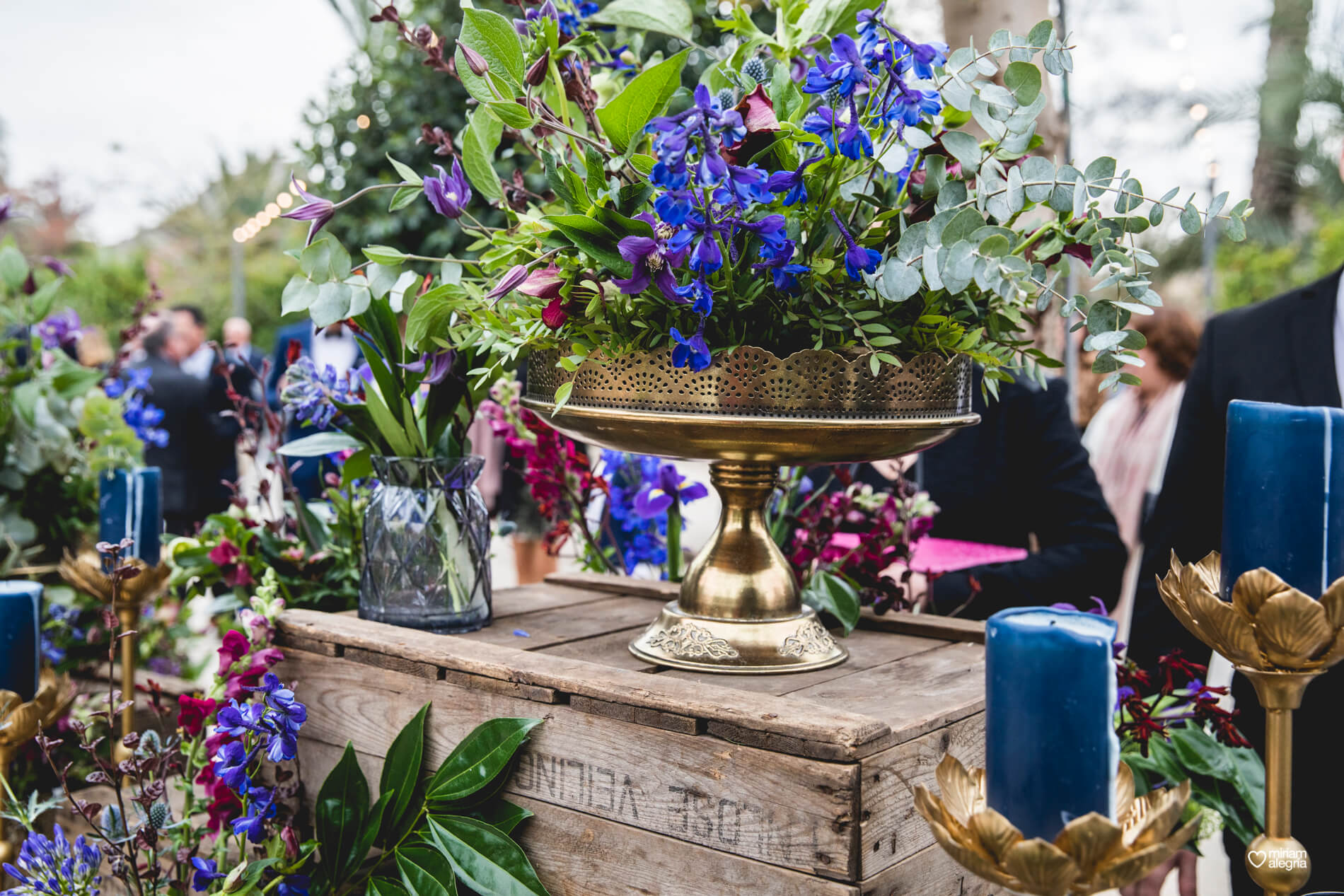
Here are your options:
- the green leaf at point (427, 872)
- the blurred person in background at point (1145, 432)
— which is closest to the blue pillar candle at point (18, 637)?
the green leaf at point (427, 872)

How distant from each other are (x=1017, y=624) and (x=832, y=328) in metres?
0.37

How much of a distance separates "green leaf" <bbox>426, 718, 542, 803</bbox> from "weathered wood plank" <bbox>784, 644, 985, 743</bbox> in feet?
0.78

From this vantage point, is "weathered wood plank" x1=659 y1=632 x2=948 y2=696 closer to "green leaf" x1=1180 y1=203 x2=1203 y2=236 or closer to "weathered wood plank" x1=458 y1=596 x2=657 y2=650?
"weathered wood plank" x1=458 y1=596 x2=657 y2=650

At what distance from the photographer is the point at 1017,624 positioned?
51 centimetres

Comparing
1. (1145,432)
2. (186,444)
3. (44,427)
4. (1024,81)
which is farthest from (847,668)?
(186,444)

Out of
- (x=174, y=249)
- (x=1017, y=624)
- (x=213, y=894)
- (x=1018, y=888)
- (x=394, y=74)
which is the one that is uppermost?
(x=174, y=249)

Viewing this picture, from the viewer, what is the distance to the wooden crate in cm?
74

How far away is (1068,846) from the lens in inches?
18.7

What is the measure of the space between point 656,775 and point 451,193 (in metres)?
0.54

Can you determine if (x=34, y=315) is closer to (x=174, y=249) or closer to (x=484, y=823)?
(x=484, y=823)

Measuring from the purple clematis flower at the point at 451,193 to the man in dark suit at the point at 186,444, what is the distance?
360 centimetres

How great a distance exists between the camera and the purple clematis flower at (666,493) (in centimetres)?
129

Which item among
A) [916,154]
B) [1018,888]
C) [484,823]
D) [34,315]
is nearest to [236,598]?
[484,823]

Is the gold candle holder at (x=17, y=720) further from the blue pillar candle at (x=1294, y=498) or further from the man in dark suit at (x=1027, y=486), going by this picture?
the man in dark suit at (x=1027, y=486)
